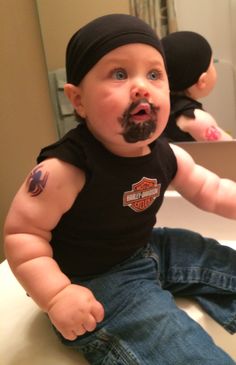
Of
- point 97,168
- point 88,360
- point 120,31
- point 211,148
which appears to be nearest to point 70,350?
point 88,360

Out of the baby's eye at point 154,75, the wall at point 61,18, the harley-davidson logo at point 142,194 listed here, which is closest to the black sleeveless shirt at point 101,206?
the harley-davidson logo at point 142,194

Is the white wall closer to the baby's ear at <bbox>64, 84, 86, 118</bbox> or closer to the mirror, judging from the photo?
the mirror

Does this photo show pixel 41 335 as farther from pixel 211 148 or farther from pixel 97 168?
pixel 211 148

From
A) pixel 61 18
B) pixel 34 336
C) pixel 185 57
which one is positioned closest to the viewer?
pixel 34 336

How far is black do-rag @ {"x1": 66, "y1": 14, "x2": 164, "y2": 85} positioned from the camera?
1.55 feet

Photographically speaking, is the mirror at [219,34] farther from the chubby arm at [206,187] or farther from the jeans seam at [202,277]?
the jeans seam at [202,277]

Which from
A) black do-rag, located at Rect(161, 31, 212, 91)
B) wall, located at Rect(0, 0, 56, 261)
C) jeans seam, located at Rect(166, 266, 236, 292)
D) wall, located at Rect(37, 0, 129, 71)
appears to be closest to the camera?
jeans seam, located at Rect(166, 266, 236, 292)

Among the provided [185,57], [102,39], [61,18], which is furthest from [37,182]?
[61,18]

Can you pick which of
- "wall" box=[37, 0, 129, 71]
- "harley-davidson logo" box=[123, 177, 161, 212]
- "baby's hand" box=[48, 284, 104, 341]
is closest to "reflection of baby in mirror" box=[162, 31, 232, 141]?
"wall" box=[37, 0, 129, 71]

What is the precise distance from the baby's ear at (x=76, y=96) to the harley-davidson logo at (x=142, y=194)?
0.39ft

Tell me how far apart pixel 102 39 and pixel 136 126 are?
0.11 m

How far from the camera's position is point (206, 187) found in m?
0.62

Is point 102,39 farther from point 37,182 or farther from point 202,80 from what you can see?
point 202,80

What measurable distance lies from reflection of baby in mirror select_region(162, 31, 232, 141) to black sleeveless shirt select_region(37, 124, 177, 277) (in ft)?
0.93
